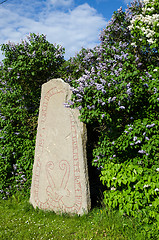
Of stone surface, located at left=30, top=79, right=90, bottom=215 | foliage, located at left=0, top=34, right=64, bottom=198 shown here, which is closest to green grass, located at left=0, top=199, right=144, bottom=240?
stone surface, located at left=30, top=79, right=90, bottom=215

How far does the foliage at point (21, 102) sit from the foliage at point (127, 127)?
178cm

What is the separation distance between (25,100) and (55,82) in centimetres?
142

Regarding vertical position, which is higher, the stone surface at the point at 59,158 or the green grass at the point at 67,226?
the stone surface at the point at 59,158

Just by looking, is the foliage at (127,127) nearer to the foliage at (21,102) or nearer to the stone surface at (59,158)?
the stone surface at (59,158)

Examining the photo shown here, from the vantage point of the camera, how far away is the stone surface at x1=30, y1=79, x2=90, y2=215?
443 centimetres

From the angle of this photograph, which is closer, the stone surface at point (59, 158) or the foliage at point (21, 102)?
the stone surface at point (59, 158)

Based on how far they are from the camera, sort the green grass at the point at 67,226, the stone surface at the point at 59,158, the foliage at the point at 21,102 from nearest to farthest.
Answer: the green grass at the point at 67,226 → the stone surface at the point at 59,158 → the foliage at the point at 21,102

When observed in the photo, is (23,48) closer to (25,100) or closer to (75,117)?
(25,100)

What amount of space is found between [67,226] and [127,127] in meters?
1.96

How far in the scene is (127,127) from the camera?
420 cm

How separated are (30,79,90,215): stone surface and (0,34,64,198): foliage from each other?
2.48 feet

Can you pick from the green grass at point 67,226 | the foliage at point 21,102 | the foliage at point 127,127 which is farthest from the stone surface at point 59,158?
the foliage at point 21,102

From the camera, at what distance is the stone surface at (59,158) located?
14.5 feet

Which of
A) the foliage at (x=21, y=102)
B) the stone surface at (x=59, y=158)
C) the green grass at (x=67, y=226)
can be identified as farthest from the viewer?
the foliage at (x=21, y=102)
